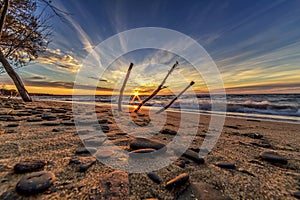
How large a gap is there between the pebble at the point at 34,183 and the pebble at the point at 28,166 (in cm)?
21

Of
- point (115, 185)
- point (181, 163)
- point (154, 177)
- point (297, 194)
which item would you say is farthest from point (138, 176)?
point (297, 194)

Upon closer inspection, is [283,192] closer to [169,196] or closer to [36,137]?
[169,196]

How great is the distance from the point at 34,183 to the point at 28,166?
438 millimetres

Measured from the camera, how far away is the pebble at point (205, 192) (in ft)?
4.55

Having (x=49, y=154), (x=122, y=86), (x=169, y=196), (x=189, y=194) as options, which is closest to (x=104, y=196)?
(x=169, y=196)

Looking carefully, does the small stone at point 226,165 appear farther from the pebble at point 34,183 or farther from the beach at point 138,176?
the pebble at point 34,183

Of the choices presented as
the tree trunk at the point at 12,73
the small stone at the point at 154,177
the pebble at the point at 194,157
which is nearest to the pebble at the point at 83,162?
the small stone at the point at 154,177

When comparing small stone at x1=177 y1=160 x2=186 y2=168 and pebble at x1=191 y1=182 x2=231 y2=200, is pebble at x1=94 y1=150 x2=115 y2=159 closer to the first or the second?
small stone at x1=177 y1=160 x2=186 y2=168

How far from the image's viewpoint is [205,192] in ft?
4.80

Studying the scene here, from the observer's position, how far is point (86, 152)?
231cm

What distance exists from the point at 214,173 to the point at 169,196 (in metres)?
0.92

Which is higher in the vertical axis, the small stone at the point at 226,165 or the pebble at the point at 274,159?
the pebble at the point at 274,159

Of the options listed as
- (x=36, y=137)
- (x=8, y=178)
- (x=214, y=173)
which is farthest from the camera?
(x=36, y=137)

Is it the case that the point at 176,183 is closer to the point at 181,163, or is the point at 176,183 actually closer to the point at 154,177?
the point at 154,177
